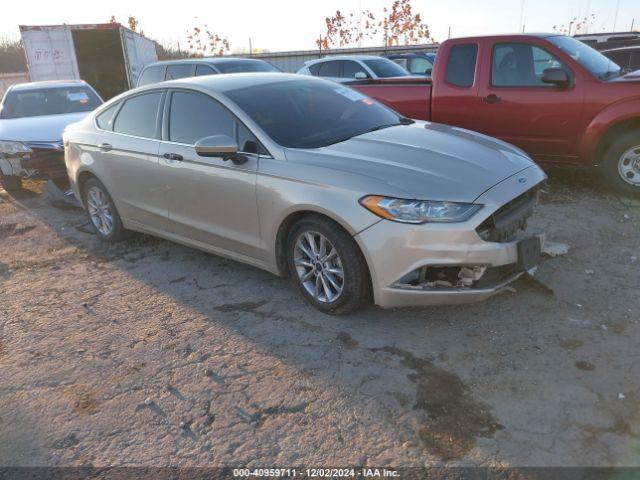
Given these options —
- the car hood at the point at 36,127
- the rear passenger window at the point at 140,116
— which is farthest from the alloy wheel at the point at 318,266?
the car hood at the point at 36,127

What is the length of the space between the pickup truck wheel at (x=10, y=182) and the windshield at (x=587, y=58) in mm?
7771

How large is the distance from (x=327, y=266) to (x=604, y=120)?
3.99 metres

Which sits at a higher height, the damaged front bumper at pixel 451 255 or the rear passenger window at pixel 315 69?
the rear passenger window at pixel 315 69

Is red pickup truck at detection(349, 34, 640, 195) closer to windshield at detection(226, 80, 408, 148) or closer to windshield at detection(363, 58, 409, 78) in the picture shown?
windshield at detection(226, 80, 408, 148)

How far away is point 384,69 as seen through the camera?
37.0 feet

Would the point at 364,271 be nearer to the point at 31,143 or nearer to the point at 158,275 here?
the point at 158,275

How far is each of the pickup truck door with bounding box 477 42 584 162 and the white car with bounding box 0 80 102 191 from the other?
5.83 metres

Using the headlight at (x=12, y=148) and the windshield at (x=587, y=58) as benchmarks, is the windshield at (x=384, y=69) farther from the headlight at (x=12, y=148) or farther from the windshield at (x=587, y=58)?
the headlight at (x=12, y=148)

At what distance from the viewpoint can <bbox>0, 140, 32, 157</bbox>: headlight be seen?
7602mm

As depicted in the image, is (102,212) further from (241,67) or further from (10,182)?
(241,67)

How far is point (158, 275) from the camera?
4.87 metres

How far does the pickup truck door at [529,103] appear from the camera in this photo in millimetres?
6094

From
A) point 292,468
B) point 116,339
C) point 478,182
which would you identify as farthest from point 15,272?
point 478,182

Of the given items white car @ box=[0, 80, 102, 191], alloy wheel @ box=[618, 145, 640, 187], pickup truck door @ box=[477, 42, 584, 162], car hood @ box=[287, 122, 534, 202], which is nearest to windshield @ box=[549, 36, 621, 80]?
pickup truck door @ box=[477, 42, 584, 162]
